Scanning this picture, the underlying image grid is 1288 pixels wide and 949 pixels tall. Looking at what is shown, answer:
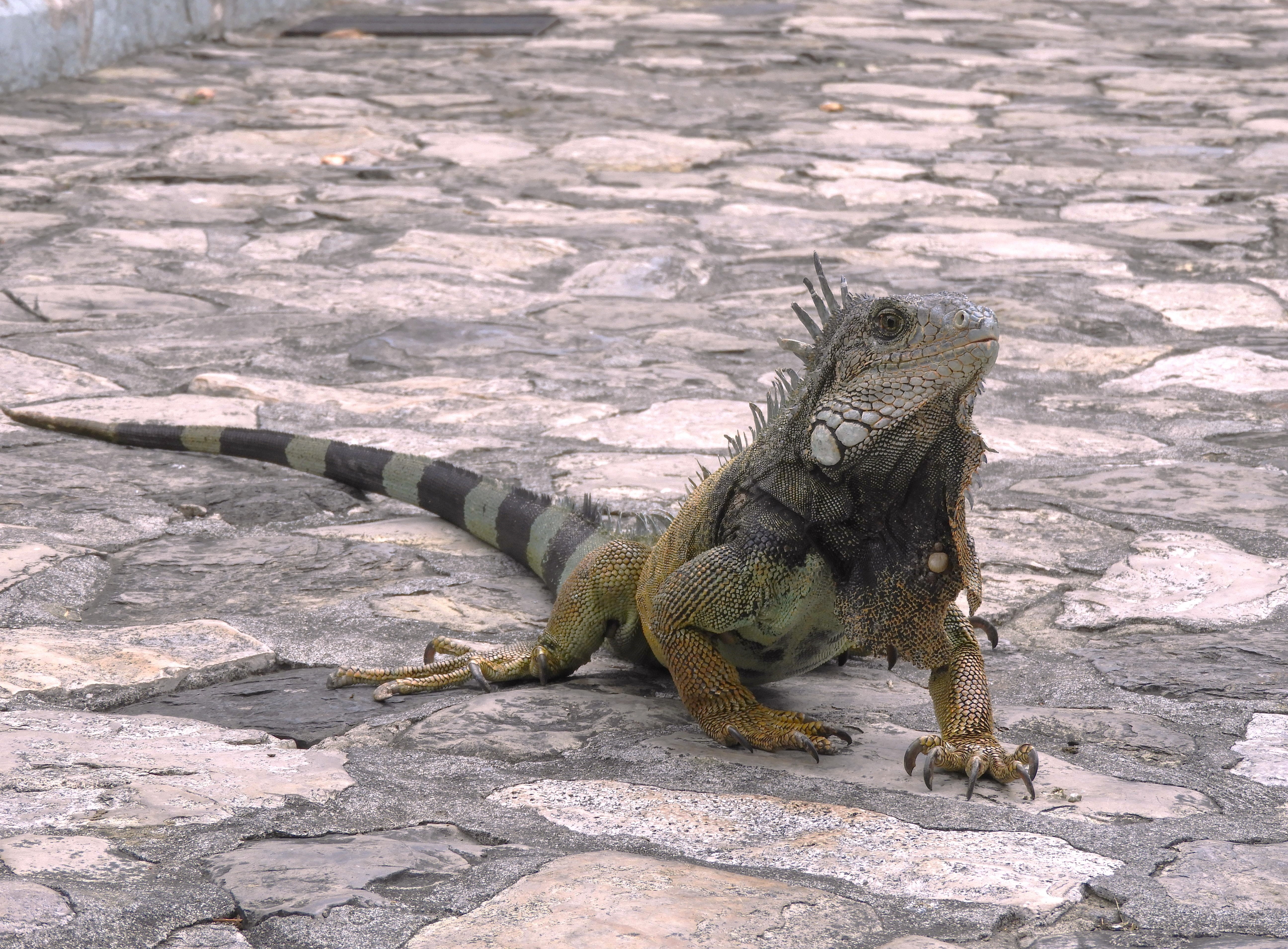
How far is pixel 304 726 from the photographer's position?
2.67 metres

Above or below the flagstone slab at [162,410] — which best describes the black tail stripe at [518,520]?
below

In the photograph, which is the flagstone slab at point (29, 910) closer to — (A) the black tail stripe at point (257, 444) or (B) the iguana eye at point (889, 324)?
(B) the iguana eye at point (889, 324)

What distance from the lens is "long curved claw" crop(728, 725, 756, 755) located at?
2.62m

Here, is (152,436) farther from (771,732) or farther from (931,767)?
(931,767)

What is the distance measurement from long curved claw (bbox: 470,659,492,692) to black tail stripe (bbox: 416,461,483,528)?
0.85 meters

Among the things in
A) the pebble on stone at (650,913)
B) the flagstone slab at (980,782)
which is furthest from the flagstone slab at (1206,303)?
the pebble on stone at (650,913)

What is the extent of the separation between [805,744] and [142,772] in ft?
3.61

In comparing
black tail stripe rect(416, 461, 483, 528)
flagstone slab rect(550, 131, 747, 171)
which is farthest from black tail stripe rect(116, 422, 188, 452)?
flagstone slab rect(550, 131, 747, 171)

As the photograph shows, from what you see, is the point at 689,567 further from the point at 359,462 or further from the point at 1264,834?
the point at 359,462

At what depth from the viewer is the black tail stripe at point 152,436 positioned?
4.23 meters

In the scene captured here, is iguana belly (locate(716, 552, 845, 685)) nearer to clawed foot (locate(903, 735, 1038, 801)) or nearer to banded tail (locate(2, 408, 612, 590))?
clawed foot (locate(903, 735, 1038, 801))

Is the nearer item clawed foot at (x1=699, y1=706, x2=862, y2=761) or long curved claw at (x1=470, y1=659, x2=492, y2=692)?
clawed foot at (x1=699, y1=706, x2=862, y2=761)

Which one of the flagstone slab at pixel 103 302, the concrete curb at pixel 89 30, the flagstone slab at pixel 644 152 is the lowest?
the flagstone slab at pixel 103 302

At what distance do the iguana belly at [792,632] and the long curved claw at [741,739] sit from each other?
173 millimetres
